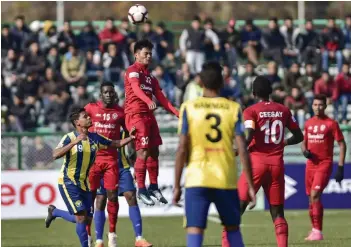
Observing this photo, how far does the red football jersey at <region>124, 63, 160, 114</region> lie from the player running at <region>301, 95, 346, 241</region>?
3764 mm

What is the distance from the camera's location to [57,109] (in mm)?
26578

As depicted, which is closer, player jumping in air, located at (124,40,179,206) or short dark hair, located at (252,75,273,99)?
short dark hair, located at (252,75,273,99)

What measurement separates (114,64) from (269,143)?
50.5 ft

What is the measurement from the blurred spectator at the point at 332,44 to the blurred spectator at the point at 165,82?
468 centimetres

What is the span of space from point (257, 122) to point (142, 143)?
2108 mm

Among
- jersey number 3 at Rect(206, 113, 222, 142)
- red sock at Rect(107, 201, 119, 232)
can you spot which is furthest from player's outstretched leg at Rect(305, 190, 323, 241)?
jersey number 3 at Rect(206, 113, 222, 142)

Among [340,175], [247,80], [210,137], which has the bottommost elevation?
[340,175]

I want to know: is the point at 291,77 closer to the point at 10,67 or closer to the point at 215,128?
the point at 10,67

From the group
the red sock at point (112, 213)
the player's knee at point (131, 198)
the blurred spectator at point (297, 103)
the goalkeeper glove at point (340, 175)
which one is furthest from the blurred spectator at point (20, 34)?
the goalkeeper glove at point (340, 175)

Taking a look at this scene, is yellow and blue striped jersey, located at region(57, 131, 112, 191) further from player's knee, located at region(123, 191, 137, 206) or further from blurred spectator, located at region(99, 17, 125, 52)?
blurred spectator, located at region(99, 17, 125, 52)

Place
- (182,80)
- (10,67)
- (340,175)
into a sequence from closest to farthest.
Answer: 1. (340,175)
2. (182,80)
3. (10,67)

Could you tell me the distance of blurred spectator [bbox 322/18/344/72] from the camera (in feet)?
97.8

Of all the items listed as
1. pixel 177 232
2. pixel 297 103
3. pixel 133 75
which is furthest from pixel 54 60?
pixel 133 75

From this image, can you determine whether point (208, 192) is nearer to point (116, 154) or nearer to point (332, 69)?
point (116, 154)
